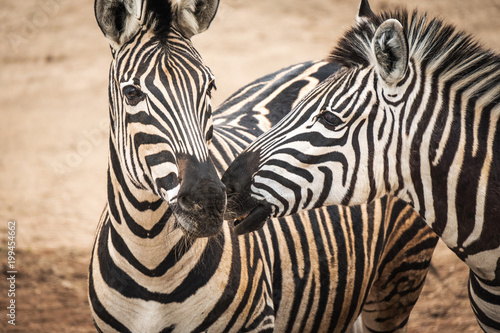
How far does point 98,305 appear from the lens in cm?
392

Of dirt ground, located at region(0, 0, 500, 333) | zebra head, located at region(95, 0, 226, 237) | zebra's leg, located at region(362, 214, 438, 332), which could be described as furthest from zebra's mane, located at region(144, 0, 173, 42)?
dirt ground, located at region(0, 0, 500, 333)

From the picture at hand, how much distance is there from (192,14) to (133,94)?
0.76m

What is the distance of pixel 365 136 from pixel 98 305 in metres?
2.12

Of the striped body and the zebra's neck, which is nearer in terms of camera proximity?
the zebra's neck

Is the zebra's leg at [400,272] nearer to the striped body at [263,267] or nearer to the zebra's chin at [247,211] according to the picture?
the striped body at [263,267]

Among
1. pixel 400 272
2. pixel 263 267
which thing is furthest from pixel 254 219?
pixel 400 272

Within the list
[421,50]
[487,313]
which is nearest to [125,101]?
[421,50]

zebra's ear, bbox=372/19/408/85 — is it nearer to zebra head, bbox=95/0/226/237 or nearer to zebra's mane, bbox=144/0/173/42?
zebra head, bbox=95/0/226/237

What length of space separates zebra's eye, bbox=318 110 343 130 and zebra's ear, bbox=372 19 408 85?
1.24 feet

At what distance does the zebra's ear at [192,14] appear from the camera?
12.4ft

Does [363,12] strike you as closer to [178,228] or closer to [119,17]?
[119,17]

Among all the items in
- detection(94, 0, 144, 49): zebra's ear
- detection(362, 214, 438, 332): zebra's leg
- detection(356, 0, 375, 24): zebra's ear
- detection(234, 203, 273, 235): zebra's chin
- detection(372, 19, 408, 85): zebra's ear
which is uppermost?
detection(356, 0, 375, 24): zebra's ear

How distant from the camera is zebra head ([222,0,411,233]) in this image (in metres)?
3.57

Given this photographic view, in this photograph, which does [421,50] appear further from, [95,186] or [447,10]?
[447,10]
